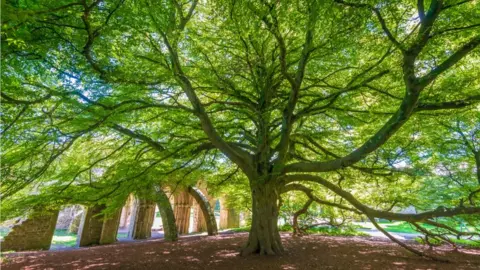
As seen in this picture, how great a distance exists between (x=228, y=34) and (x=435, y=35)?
2588 mm

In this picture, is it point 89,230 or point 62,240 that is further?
point 62,240

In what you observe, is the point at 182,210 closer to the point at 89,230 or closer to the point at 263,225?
the point at 89,230

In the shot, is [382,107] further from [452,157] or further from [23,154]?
[23,154]

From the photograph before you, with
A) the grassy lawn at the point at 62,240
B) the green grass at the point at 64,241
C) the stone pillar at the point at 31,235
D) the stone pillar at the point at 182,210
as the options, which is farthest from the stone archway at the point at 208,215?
the green grass at the point at 64,241

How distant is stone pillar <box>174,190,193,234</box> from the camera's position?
16545mm

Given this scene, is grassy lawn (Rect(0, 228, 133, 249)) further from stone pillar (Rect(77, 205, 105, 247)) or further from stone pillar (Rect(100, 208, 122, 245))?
stone pillar (Rect(100, 208, 122, 245))

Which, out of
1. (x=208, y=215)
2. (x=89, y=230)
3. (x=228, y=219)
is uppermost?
(x=228, y=219)

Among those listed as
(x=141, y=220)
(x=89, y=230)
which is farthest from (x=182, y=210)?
(x=89, y=230)

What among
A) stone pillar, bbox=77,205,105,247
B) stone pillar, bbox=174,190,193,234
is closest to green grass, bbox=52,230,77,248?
stone pillar, bbox=77,205,105,247

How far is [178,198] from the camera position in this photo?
56.2 feet

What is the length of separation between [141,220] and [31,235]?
5052 mm

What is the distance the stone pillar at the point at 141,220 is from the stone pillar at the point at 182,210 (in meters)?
2.40

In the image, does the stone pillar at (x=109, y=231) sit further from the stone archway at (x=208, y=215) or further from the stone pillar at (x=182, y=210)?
the stone pillar at (x=182, y=210)

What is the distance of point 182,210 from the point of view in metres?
17.0
